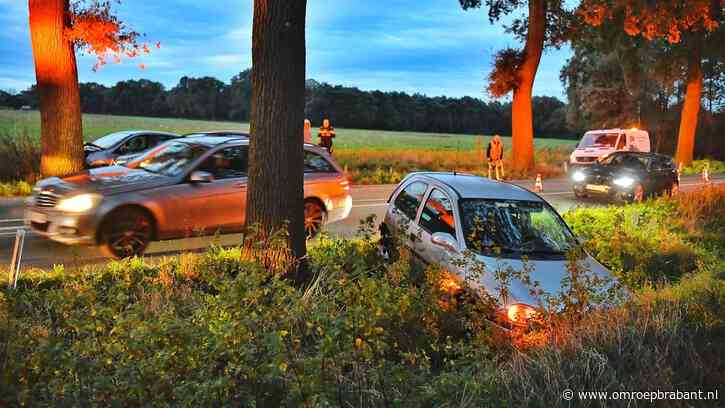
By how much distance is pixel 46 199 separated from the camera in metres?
8.76

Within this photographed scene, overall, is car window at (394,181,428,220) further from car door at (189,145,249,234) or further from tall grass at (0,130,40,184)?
tall grass at (0,130,40,184)

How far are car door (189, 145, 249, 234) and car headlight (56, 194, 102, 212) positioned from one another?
1.30 meters

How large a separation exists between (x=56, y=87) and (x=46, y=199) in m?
6.00

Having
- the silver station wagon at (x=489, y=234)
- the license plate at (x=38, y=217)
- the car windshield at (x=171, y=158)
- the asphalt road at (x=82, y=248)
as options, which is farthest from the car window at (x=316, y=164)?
the license plate at (x=38, y=217)

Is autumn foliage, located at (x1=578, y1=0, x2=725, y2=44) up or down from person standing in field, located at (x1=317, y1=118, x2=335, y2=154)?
up

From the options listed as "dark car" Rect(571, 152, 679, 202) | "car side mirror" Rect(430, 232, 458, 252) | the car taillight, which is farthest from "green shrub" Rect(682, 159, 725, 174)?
the car taillight

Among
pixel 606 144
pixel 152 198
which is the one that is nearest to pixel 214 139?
pixel 152 198

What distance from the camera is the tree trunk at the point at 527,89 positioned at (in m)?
25.9

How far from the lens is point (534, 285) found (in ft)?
18.5

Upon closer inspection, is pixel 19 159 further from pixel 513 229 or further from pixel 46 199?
pixel 513 229

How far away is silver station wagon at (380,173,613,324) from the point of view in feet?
19.7

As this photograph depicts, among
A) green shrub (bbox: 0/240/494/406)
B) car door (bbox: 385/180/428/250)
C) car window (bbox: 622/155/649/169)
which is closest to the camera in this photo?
green shrub (bbox: 0/240/494/406)

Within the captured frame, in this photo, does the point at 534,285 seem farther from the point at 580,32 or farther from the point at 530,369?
the point at 580,32

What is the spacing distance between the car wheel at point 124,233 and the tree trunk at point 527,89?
19.9 m
